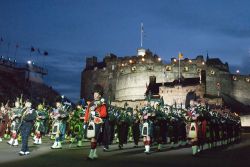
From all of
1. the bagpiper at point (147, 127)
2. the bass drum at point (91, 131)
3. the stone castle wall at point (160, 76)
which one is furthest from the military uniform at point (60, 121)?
the stone castle wall at point (160, 76)

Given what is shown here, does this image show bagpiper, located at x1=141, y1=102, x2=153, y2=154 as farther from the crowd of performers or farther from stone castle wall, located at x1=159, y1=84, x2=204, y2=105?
stone castle wall, located at x1=159, y1=84, x2=204, y2=105

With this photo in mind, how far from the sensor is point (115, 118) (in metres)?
19.0

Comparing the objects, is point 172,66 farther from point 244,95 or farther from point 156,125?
point 156,125

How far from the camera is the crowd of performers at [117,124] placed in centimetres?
1179

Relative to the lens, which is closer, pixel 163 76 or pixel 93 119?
pixel 93 119

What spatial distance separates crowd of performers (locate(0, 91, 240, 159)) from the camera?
38.7ft

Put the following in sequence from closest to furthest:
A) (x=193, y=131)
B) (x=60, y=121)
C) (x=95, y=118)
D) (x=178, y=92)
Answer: (x=95, y=118)
(x=193, y=131)
(x=60, y=121)
(x=178, y=92)

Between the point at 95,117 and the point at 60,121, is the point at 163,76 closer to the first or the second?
the point at 60,121

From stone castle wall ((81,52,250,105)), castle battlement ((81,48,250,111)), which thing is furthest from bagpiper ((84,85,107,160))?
stone castle wall ((81,52,250,105))

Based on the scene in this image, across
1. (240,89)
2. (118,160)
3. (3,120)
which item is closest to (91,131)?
(118,160)

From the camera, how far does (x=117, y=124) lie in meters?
19.0

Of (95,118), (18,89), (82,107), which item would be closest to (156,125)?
(82,107)

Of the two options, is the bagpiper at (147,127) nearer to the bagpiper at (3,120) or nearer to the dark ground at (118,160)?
the dark ground at (118,160)

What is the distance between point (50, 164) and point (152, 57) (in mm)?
67151
